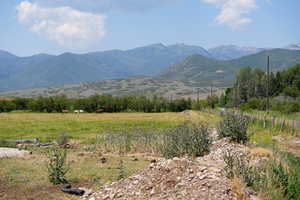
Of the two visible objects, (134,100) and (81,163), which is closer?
(81,163)

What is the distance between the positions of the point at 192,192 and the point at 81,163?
831 centimetres

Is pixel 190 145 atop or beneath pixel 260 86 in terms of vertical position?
beneath

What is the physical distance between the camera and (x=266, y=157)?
10.4 metres

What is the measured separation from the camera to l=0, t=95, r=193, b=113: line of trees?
70.3m

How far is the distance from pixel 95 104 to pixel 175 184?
6697cm

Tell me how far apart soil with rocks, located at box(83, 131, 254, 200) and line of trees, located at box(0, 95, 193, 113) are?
64.6 metres

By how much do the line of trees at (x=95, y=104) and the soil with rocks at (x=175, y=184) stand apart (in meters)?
64.6

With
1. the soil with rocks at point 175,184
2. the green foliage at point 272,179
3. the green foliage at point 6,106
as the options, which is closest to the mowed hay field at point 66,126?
the soil with rocks at point 175,184

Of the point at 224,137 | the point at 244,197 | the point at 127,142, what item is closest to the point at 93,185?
the point at 244,197

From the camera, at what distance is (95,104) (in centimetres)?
7381

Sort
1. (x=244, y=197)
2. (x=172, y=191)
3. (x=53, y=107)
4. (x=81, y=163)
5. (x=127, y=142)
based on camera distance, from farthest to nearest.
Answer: (x=53, y=107)
(x=127, y=142)
(x=81, y=163)
(x=172, y=191)
(x=244, y=197)

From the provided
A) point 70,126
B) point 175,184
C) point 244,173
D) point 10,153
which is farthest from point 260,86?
point 175,184

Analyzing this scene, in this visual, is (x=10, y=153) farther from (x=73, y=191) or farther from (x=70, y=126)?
(x=70, y=126)

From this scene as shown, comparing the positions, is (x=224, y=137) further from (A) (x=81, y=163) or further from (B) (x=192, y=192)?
(B) (x=192, y=192)
